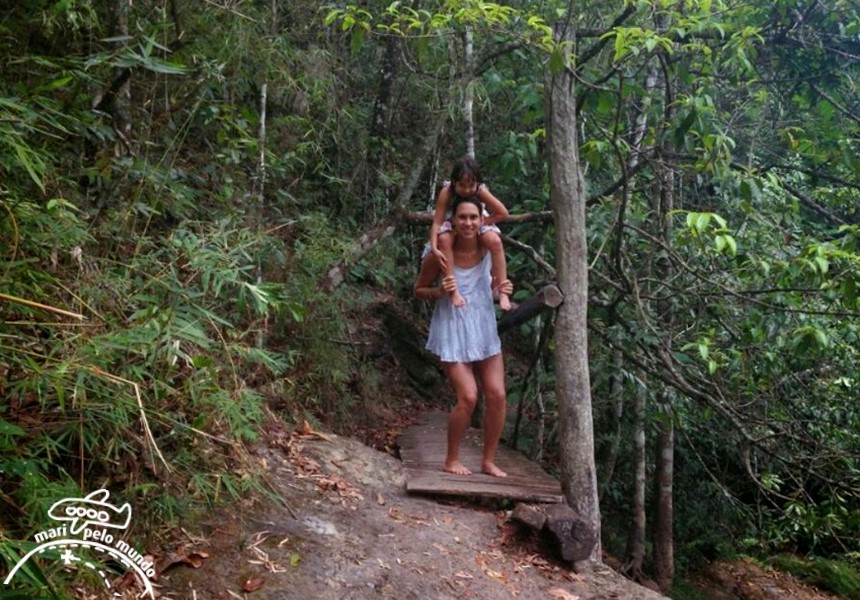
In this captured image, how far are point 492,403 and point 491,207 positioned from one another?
49.6 inches

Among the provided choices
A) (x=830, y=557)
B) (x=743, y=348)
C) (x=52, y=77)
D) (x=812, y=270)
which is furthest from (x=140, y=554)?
(x=830, y=557)

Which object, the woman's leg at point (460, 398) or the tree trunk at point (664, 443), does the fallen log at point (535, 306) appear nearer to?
the woman's leg at point (460, 398)

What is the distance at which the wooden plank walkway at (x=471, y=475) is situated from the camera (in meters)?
4.45

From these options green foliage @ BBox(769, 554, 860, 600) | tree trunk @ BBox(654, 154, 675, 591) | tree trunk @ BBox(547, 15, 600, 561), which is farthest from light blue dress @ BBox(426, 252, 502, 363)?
green foliage @ BBox(769, 554, 860, 600)

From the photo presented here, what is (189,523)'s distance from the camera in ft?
9.41

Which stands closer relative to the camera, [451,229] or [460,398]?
[460,398]

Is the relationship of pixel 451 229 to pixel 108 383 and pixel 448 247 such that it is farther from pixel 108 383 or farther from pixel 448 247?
pixel 108 383

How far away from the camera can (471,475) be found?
15.6ft

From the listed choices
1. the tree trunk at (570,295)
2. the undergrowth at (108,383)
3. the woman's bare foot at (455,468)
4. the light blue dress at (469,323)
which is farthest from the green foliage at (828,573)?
the undergrowth at (108,383)

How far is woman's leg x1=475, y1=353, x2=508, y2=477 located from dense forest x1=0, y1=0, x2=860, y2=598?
397 mm

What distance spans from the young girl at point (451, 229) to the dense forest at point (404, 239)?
42 cm

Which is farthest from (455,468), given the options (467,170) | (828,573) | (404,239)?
(828,573)

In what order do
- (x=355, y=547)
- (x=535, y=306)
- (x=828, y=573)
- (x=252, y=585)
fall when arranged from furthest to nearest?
(x=828, y=573) < (x=535, y=306) < (x=355, y=547) < (x=252, y=585)

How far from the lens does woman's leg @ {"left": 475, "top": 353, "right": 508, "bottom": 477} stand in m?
4.57
